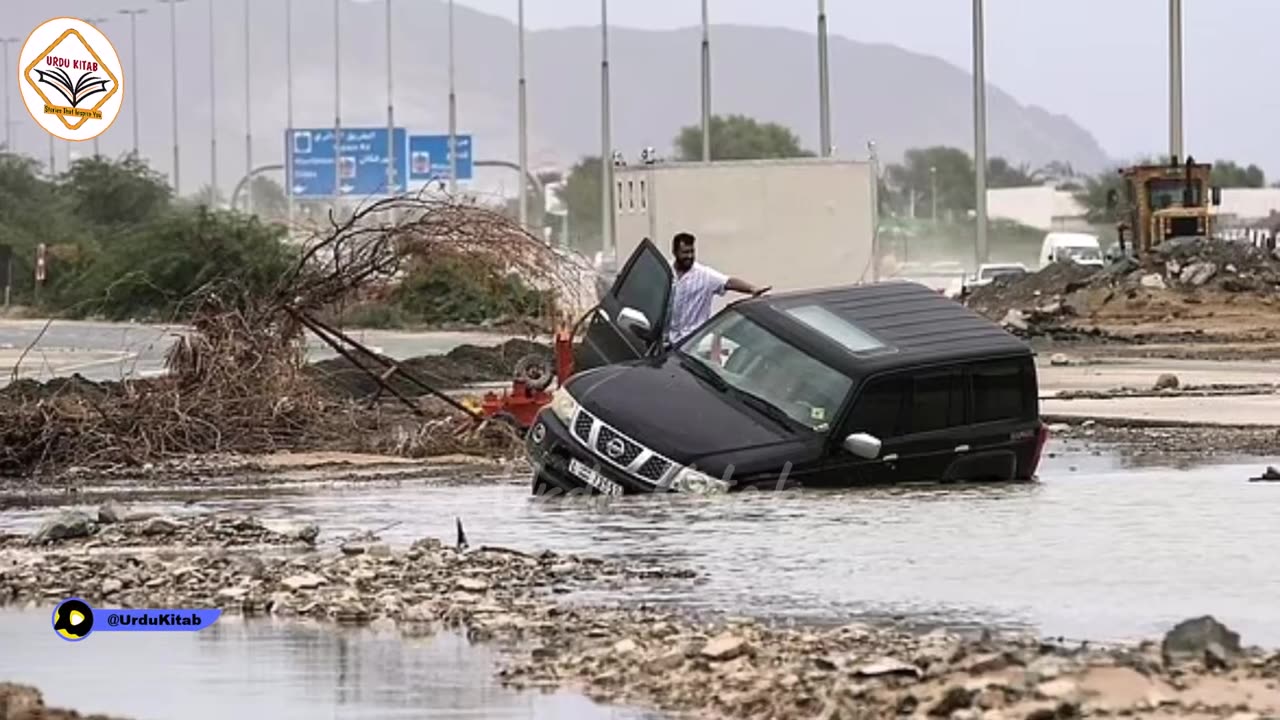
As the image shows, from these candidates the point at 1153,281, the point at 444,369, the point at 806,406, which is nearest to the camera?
the point at 806,406

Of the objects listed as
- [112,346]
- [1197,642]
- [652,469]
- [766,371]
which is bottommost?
[112,346]

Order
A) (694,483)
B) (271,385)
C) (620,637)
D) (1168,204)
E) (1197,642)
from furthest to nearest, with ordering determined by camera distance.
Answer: (1168,204), (271,385), (694,483), (620,637), (1197,642)

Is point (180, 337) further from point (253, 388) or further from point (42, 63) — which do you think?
point (42, 63)

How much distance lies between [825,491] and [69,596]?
16.7 feet

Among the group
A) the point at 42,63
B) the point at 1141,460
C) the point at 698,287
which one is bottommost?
the point at 1141,460

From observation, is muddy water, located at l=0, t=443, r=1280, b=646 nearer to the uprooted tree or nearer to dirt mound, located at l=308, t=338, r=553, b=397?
the uprooted tree

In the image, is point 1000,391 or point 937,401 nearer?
point 937,401

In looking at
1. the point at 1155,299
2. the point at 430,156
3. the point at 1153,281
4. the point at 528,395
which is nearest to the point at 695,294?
the point at 528,395

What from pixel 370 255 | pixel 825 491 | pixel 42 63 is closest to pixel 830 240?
pixel 370 255

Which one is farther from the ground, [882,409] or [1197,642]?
[882,409]

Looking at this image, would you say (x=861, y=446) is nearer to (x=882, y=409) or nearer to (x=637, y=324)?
(x=882, y=409)

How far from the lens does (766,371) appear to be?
1530cm

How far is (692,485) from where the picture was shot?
47.2 feet

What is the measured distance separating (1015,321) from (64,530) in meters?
33.4
